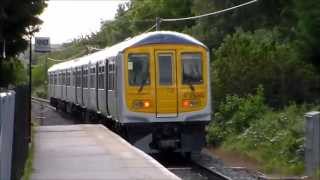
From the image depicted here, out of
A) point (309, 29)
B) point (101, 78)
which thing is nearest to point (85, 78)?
point (101, 78)

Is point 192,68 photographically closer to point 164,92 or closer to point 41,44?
point 164,92

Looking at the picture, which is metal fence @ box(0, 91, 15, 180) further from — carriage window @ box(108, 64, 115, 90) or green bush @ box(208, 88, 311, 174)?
carriage window @ box(108, 64, 115, 90)

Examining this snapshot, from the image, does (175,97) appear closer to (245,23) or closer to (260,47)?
(260,47)

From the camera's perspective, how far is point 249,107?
82.9 ft

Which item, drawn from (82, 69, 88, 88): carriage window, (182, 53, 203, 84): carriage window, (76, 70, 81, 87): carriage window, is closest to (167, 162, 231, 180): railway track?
(182, 53, 203, 84): carriage window

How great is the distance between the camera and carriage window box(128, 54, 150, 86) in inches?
822

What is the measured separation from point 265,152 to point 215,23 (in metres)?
22.3

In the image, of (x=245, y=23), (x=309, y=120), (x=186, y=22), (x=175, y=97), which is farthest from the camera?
(x=186, y=22)

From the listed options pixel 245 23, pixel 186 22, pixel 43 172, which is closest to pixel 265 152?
pixel 43 172

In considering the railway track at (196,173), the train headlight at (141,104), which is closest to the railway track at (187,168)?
the railway track at (196,173)

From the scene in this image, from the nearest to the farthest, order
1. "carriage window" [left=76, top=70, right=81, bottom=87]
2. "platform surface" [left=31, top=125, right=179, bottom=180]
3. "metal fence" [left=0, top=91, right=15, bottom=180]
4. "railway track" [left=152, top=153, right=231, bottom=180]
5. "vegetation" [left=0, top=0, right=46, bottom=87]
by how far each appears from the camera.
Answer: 1. "metal fence" [left=0, top=91, right=15, bottom=180]
2. "platform surface" [left=31, top=125, right=179, bottom=180]
3. "railway track" [left=152, top=153, right=231, bottom=180]
4. "vegetation" [left=0, top=0, right=46, bottom=87]
5. "carriage window" [left=76, top=70, right=81, bottom=87]

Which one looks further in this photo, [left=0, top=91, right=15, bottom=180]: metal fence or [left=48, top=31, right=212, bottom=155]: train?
[left=48, top=31, right=212, bottom=155]: train

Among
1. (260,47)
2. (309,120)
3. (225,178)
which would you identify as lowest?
(225,178)

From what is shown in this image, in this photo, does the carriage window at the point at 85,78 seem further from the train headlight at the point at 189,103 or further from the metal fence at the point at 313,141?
the metal fence at the point at 313,141
